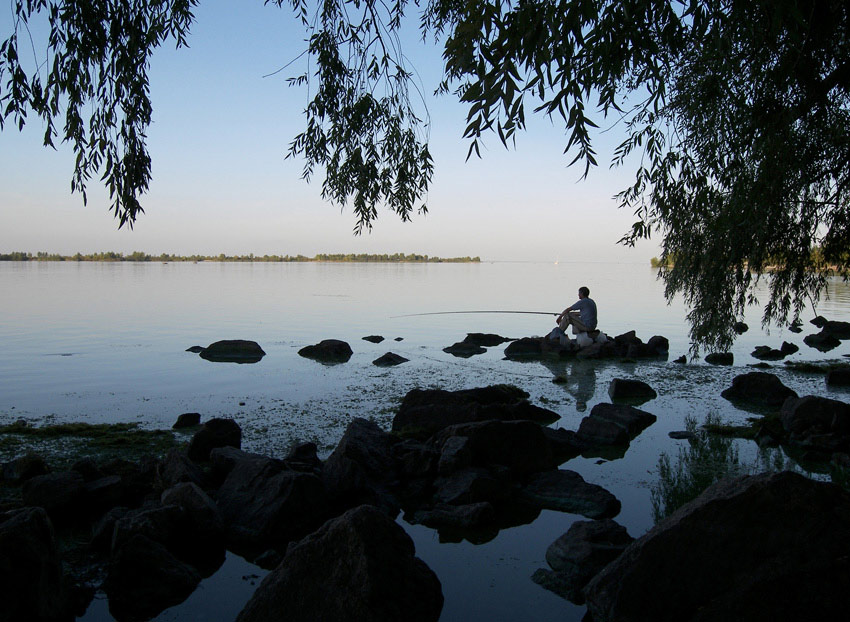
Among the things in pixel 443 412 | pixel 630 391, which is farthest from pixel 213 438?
pixel 630 391

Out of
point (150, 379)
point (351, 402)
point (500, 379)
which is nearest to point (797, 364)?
point (500, 379)

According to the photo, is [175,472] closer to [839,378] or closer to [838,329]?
[839,378]

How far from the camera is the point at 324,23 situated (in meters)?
7.59

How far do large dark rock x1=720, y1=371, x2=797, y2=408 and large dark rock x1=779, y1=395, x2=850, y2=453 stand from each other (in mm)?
1800

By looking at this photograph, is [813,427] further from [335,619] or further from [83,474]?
[83,474]

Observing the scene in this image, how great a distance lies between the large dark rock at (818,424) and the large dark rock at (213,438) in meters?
6.11

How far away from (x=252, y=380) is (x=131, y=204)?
610 centimetres

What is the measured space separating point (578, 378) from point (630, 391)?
77.2 inches

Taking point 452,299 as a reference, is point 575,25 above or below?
above

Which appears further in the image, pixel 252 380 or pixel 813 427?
pixel 252 380

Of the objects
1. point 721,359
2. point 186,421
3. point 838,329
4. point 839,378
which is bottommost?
point 186,421

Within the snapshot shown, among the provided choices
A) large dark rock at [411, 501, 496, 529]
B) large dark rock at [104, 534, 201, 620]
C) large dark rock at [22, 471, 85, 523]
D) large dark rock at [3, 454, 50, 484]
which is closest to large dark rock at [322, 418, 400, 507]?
large dark rock at [411, 501, 496, 529]

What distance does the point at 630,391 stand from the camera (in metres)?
10.1

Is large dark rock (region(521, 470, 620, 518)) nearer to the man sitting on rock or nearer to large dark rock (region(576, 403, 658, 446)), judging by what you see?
large dark rock (region(576, 403, 658, 446))
